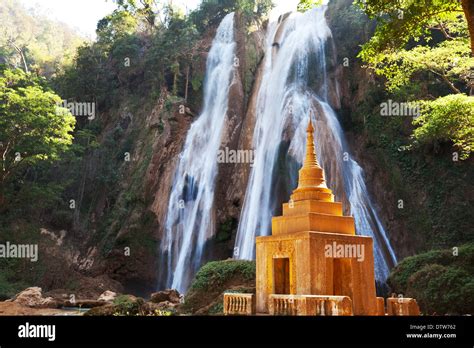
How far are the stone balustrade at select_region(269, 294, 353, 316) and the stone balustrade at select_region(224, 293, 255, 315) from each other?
0.86 meters

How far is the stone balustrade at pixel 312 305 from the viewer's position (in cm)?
938

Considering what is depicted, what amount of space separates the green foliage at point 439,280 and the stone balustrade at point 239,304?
6.65 metres

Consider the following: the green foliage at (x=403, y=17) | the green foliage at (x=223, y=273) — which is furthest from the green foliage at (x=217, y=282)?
the green foliage at (x=403, y=17)

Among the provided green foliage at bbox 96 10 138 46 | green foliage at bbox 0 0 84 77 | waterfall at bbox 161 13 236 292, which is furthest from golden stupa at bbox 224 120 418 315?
green foliage at bbox 0 0 84 77

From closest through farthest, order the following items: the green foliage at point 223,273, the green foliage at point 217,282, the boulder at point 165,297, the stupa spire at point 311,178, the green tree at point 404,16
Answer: the green tree at point 404,16, the stupa spire at point 311,178, the green foliage at point 217,282, the green foliage at point 223,273, the boulder at point 165,297

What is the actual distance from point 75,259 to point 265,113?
13981 mm

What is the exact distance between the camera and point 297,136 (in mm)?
23688

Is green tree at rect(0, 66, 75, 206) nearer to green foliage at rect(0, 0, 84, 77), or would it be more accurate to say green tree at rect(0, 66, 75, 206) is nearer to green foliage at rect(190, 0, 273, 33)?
green foliage at rect(190, 0, 273, 33)

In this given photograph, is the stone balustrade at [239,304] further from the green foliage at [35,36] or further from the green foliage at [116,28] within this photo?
the green foliage at [35,36]

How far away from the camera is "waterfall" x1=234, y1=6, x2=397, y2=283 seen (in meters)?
21.9

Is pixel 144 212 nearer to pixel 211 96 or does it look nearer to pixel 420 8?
pixel 211 96

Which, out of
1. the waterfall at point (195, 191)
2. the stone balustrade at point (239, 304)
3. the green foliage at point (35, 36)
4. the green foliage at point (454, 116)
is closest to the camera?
the stone balustrade at point (239, 304)
